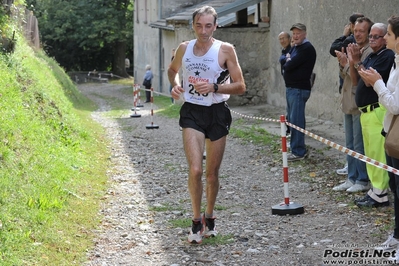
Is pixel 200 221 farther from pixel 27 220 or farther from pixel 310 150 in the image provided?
pixel 310 150

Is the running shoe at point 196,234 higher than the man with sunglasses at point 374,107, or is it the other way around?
the man with sunglasses at point 374,107

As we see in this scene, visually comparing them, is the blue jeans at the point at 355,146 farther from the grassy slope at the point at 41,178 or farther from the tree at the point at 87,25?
the tree at the point at 87,25

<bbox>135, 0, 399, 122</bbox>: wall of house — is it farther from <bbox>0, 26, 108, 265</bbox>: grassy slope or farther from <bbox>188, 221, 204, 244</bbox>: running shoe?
<bbox>188, 221, 204, 244</bbox>: running shoe

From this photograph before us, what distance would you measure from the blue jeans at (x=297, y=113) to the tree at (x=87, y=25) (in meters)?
37.4

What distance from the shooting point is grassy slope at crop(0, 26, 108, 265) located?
612cm

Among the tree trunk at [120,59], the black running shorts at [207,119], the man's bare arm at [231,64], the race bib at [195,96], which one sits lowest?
the tree trunk at [120,59]

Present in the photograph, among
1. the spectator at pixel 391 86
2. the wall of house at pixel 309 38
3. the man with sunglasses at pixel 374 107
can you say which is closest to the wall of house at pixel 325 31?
the wall of house at pixel 309 38

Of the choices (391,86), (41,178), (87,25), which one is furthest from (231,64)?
(87,25)

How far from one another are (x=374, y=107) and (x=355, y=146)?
41.5 inches

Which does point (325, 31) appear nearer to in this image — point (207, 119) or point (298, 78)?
point (298, 78)

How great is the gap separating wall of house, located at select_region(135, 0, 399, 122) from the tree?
55.7 ft

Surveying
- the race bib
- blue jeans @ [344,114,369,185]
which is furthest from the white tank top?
blue jeans @ [344,114,369,185]

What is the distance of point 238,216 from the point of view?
7.85m

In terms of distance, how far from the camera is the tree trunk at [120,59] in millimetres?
50562
